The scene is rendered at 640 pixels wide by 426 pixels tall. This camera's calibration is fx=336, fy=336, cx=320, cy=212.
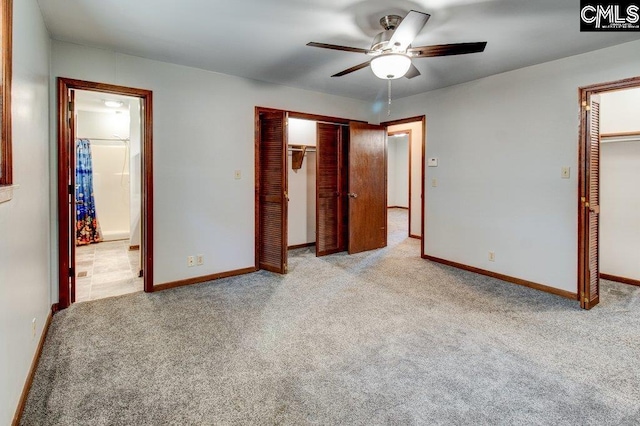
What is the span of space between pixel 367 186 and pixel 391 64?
2.94 metres

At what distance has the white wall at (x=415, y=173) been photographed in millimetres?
6535

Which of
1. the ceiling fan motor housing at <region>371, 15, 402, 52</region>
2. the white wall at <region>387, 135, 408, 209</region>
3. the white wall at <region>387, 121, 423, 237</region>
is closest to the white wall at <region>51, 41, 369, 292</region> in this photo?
the ceiling fan motor housing at <region>371, 15, 402, 52</region>

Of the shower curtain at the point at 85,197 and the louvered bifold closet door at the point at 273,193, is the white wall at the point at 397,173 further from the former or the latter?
the shower curtain at the point at 85,197

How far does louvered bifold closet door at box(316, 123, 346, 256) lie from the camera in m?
5.16

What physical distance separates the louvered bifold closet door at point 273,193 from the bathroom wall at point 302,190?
3.96 feet

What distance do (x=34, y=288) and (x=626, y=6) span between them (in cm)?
474

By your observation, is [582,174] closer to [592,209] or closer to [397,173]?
Answer: [592,209]

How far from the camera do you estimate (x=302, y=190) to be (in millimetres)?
5691

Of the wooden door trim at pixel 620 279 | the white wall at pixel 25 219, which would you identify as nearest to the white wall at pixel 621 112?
the wooden door trim at pixel 620 279

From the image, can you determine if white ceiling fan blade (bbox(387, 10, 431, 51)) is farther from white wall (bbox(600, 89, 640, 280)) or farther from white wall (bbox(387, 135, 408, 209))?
white wall (bbox(387, 135, 408, 209))

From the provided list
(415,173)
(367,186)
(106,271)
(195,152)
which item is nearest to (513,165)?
(367,186)

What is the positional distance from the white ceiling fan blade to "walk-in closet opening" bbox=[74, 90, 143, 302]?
411 centimetres

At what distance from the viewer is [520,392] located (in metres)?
1.91

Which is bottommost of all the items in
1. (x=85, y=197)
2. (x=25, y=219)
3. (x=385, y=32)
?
(x=25, y=219)
